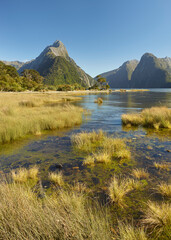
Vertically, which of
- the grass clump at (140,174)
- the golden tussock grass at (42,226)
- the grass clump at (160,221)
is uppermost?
the golden tussock grass at (42,226)

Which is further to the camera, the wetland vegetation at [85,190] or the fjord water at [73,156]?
the fjord water at [73,156]

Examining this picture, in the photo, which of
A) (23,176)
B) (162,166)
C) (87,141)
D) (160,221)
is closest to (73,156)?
(87,141)

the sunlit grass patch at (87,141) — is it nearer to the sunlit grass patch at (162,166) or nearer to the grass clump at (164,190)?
the sunlit grass patch at (162,166)

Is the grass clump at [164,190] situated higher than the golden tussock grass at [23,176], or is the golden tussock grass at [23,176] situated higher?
the golden tussock grass at [23,176]

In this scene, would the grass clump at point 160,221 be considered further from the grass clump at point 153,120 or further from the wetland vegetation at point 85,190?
the grass clump at point 153,120

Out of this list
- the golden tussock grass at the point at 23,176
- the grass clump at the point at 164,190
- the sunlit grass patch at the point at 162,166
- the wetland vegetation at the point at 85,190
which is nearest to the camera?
the wetland vegetation at the point at 85,190

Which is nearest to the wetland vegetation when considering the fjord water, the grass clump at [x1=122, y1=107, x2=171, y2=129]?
the fjord water

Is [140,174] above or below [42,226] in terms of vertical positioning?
below

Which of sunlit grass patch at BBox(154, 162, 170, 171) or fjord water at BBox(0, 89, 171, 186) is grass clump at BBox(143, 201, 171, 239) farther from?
sunlit grass patch at BBox(154, 162, 170, 171)

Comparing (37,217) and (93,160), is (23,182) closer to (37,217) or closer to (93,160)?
(37,217)

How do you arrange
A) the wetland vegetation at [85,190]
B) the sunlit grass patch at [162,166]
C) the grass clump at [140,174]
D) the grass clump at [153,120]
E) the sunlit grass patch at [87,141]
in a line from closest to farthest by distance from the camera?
the wetland vegetation at [85,190]
the grass clump at [140,174]
the sunlit grass patch at [162,166]
the sunlit grass patch at [87,141]
the grass clump at [153,120]

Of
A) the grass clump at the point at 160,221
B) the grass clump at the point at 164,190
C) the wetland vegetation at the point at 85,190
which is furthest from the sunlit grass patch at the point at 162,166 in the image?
the grass clump at the point at 160,221

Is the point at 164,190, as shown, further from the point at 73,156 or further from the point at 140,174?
the point at 73,156

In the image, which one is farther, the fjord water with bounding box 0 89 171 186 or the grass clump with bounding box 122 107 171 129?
the grass clump with bounding box 122 107 171 129
